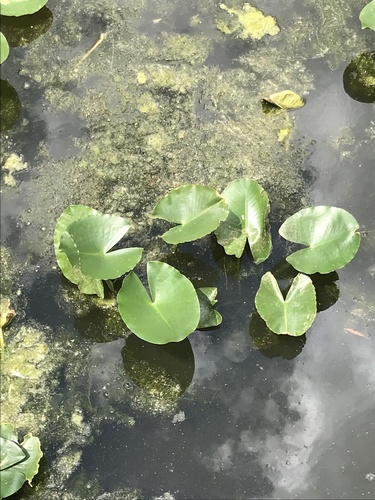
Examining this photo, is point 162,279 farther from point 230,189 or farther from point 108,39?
point 108,39

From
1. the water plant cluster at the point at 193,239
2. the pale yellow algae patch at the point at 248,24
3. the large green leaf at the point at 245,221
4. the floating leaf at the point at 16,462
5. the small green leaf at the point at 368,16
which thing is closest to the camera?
the floating leaf at the point at 16,462

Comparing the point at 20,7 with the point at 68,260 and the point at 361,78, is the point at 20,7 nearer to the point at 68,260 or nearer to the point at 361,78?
the point at 68,260

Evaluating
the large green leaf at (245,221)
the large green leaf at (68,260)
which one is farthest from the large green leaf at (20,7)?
the large green leaf at (245,221)

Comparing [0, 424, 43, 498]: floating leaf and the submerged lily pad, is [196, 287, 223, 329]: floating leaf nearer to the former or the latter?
[0, 424, 43, 498]: floating leaf

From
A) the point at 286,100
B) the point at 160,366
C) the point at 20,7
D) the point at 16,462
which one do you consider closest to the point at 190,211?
the point at 160,366

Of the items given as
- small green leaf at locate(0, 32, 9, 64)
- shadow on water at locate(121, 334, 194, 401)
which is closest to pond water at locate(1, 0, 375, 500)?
shadow on water at locate(121, 334, 194, 401)

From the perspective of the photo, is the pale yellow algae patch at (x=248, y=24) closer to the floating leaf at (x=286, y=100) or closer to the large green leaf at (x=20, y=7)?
the floating leaf at (x=286, y=100)
